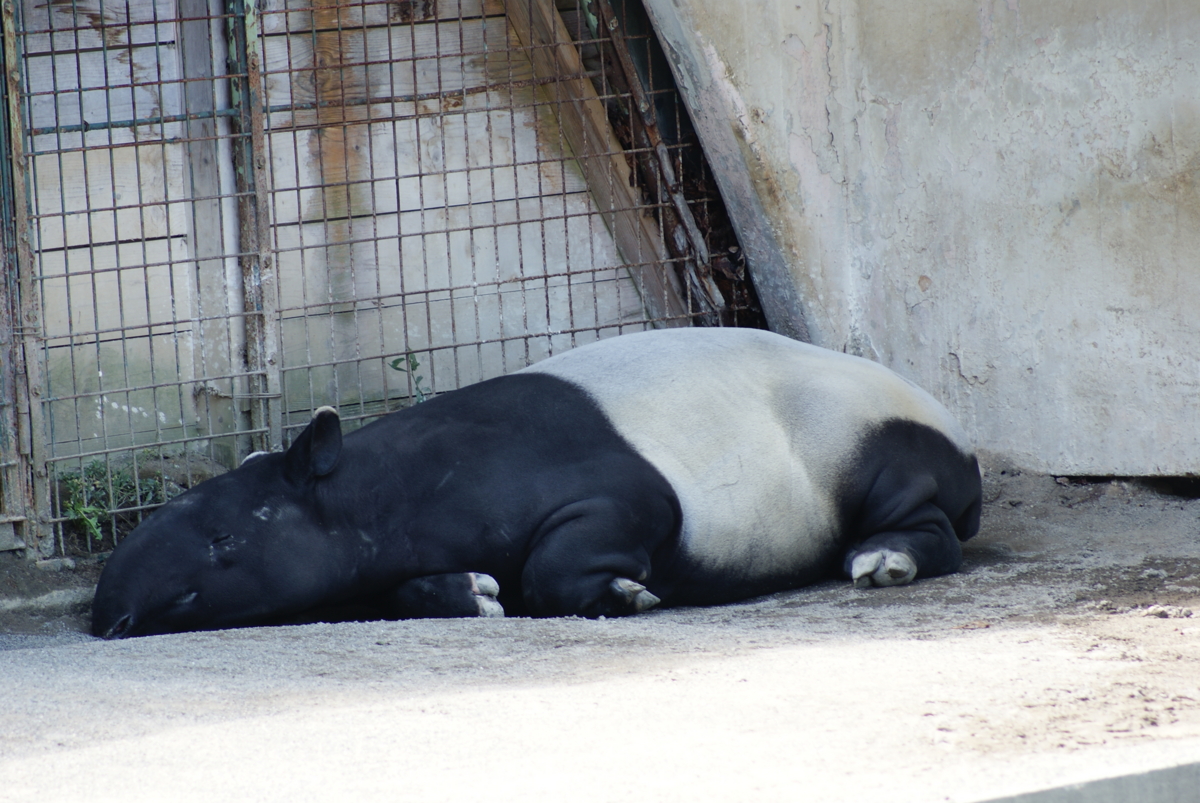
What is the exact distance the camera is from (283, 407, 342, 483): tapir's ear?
441 centimetres

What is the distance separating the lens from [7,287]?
4.97 m

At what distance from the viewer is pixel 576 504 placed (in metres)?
4.38

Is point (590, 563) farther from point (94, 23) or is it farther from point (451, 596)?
point (94, 23)

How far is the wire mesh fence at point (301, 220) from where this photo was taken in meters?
5.35

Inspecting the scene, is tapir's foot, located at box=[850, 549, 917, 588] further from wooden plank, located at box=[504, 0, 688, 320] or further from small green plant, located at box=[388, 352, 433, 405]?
small green plant, located at box=[388, 352, 433, 405]

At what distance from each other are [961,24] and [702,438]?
7.48ft

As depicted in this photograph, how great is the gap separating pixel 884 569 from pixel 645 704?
205 cm

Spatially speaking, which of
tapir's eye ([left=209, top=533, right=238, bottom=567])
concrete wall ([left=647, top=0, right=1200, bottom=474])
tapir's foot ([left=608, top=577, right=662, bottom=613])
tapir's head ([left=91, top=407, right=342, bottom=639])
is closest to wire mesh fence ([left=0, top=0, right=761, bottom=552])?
concrete wall ([left=647, top=0, right=1200, bottom=474])

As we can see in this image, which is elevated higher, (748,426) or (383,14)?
(383,14)

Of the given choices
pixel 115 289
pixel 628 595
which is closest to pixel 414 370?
pixel 115 289

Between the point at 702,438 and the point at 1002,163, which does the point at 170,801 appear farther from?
the point at 1002,163

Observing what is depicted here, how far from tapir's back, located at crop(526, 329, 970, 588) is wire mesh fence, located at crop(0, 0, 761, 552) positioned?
92 centimetres

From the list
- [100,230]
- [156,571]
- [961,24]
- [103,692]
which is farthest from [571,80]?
[103,692]

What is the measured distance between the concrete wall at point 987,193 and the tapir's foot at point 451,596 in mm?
2354
